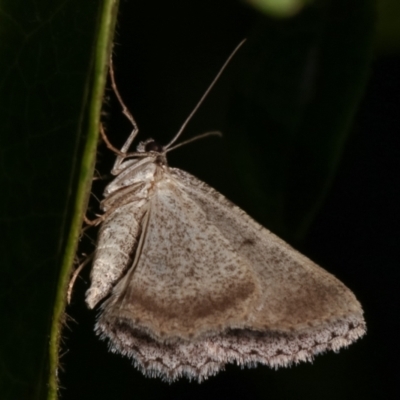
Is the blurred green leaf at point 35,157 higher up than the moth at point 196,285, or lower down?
higher up

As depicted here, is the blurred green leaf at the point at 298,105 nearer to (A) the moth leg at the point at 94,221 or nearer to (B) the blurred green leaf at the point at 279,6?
(B) the blurred green leaf at the point at 279,6

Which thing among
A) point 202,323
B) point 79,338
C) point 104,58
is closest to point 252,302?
point 202,323

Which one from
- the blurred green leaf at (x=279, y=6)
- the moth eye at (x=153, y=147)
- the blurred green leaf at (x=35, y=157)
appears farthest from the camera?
the moth eye at (x=153, y=147)

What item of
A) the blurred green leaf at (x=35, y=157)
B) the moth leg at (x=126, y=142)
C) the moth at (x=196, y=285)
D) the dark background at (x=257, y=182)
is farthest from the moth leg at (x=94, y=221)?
the blurred green leaf at (x=35, y=157)

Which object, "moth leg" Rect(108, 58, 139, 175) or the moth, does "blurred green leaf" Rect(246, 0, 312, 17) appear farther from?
"moth leg" Rect(108, 58, 139, 175)

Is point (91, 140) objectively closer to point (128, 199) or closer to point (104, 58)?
point (104, 58)

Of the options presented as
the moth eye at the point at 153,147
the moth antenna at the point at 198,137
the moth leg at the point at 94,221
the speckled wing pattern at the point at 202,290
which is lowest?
the speckled wing pattern at the point at 202,290

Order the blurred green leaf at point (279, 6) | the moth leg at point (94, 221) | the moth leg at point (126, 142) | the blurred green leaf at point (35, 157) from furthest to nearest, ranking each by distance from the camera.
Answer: the moth leg at point (94, 221), the moth leg at point (126, 142), the blurred green leaf at point (279, 6), the blurred green leaf at point (35, 157)

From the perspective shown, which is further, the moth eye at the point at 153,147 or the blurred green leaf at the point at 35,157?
the moth eye at the point at 153,147
